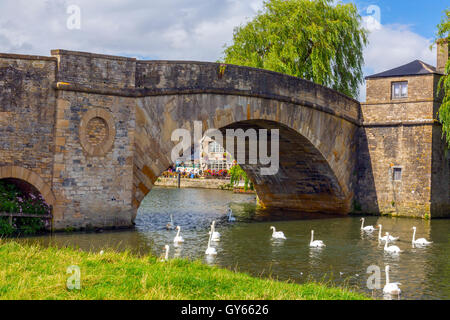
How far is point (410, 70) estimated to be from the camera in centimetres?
2234

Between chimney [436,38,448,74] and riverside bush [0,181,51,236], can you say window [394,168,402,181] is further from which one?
riverside bush [0,181,51,236]

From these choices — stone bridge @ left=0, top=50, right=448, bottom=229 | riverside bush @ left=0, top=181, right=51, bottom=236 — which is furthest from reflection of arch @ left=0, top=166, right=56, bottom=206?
riverside bush @ left=0, top=181, right=51, bottom=236

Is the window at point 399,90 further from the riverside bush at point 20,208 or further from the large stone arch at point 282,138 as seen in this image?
the riverside bush at point 20,208

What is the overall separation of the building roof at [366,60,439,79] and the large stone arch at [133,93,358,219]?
2.44 m

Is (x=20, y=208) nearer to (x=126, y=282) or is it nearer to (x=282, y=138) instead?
(x=126, y=282)

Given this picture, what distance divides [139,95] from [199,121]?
7.14 feet

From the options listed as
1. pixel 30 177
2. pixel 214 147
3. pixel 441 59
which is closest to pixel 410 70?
pixel 441 59

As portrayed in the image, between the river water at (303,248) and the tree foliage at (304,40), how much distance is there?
287 inches

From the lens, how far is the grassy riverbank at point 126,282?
623 cm

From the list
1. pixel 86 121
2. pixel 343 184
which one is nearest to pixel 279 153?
pixel 343 184

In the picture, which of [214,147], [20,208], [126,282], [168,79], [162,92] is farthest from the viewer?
[214,147]

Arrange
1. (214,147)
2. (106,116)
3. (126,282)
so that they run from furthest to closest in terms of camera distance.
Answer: (214,147)
(106,116)
(126,282)

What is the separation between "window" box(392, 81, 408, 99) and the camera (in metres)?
22.2

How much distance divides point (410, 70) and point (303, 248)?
11.3m
